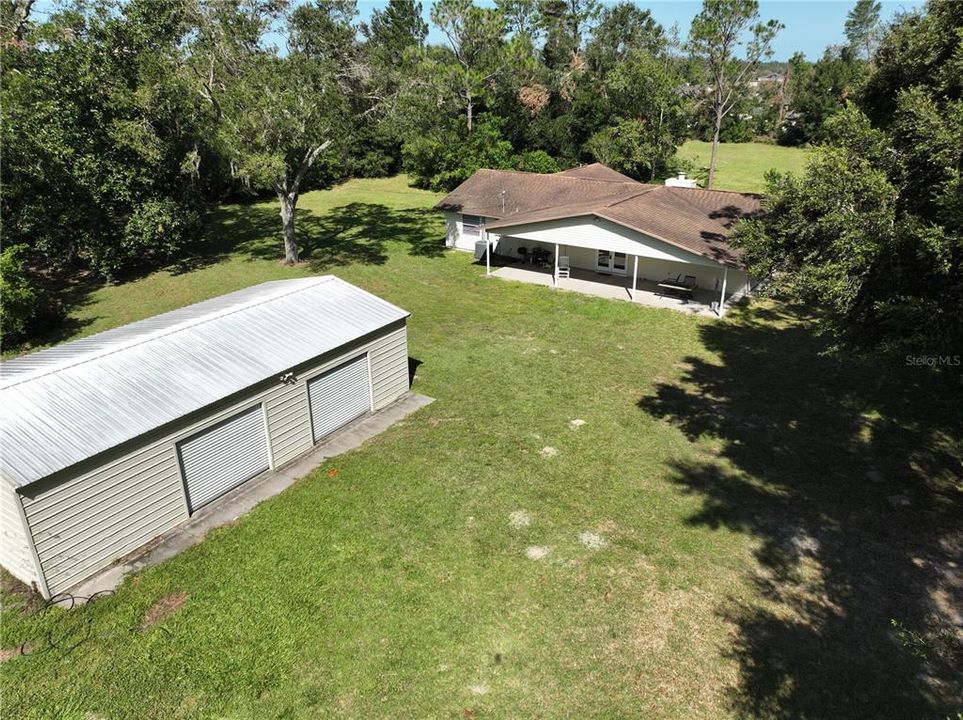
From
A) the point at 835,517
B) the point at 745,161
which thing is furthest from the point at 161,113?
the point at 745,161

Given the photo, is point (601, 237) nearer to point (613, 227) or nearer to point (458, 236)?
point (613, 227)

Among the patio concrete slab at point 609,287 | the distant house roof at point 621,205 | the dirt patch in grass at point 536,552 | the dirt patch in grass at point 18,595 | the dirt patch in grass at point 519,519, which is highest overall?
the distant house roof at point 621,205

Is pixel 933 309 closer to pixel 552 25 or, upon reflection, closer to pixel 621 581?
pixel 621 581

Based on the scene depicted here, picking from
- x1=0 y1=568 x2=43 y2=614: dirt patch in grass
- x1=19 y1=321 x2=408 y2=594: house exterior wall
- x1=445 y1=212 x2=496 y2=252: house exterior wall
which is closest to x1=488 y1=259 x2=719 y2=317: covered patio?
x1=445 y1=212 x2=496 y2=252: house exterior wall

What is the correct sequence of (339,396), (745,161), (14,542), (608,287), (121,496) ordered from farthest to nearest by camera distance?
(745,161) < (608,287) < (339,396) < (121,496) < (14,542)

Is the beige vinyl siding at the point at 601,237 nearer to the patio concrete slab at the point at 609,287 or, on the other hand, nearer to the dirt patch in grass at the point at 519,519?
the patio concrete slab at the point at 609,287

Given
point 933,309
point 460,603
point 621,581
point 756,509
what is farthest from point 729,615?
point 933,309

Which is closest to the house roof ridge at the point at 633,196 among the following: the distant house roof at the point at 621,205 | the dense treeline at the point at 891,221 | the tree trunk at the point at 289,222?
the distant house roof at the point at 621,205
